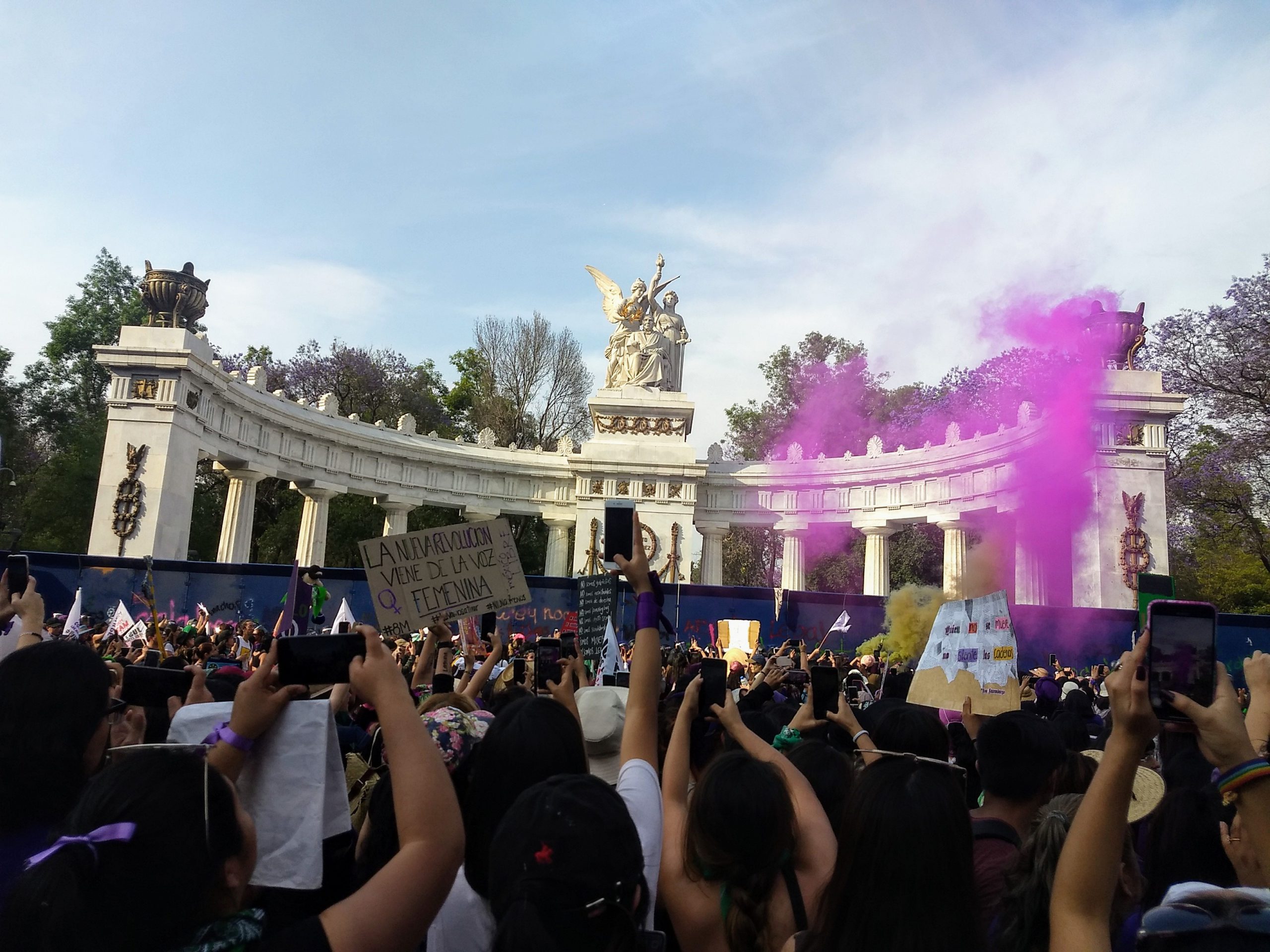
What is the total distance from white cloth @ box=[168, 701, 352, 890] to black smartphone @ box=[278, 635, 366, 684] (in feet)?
0.39

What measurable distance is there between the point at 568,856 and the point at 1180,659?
1.71 meters

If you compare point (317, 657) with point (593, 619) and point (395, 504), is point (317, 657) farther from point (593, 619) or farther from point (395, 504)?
point (395, 504)

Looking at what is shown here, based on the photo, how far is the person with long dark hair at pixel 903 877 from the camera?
8.41 ft

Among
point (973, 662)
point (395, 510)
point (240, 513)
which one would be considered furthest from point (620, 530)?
point (395, 510)

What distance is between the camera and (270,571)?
2853cm

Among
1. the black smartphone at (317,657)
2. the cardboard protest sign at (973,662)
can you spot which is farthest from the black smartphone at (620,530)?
the cardboard protest sign at (973,662)

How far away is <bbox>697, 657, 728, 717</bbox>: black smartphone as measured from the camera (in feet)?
16.0

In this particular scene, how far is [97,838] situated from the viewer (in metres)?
2.13

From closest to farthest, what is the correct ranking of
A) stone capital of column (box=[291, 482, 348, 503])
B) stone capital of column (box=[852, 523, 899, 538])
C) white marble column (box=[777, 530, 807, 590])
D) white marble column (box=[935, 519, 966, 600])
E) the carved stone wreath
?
1. white marble column (box=[935, 519, 966, 600])
2. stone capital of column (box=[291, 482, 348, 503])
3. stone capital of column (box=[852, 523, 899, 538])
4. white marble column (box=[777, 530, 807, 590])
5. the carved stone wreath

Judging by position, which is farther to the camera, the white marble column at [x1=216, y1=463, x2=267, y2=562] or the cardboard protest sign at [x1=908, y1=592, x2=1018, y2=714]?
the white marble column at [x1=216, y1=463, x2=267, y2=562]

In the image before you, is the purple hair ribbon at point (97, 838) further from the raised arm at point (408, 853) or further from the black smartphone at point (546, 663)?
the black smartphone at point (546, 663)

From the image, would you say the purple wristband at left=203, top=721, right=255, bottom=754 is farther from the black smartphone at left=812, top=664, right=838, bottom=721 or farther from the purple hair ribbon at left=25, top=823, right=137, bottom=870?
the black smartphone at left=812, top=664, right=838, bottom=721

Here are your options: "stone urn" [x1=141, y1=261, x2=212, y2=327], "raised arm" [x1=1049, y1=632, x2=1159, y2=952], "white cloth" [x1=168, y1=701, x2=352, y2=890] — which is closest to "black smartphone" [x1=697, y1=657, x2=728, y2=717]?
"white cloth" [x1=168, y1=701, x2=352, y2=890]

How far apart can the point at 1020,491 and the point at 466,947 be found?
3530cm
